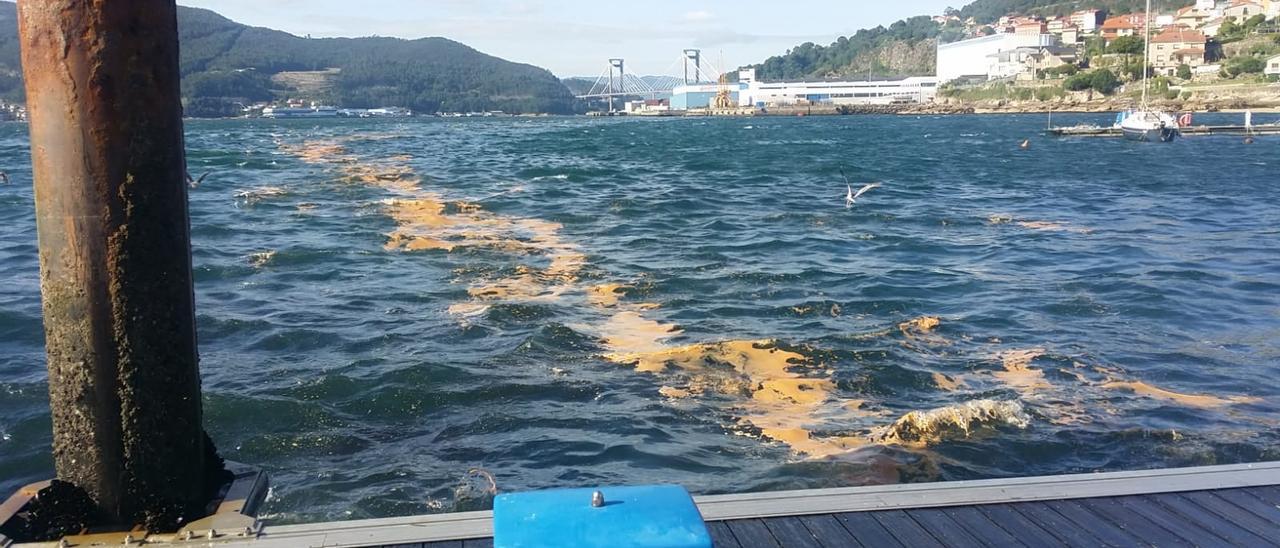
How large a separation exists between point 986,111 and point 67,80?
135m

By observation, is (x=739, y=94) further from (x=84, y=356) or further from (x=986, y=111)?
(x=84, y=356)

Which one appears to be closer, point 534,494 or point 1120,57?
point 534,494

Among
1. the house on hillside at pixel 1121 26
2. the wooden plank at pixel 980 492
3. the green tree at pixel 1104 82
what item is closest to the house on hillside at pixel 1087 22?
the house on hillside at pixel 1121 26

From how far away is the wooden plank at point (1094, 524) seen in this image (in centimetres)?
375

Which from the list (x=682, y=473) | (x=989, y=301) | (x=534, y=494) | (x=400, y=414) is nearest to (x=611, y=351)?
(x=400, y=414)

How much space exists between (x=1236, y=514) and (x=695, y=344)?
6.01 m

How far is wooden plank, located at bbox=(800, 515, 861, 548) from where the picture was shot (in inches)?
145

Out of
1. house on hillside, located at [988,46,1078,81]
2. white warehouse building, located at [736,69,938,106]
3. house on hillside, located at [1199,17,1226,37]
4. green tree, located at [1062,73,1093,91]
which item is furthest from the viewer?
white warehouse building, located at [736,69,938,106]

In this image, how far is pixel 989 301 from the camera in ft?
40.0

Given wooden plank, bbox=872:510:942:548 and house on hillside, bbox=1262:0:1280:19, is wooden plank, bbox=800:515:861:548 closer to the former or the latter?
wooden plank, bbox=872:510:942:548

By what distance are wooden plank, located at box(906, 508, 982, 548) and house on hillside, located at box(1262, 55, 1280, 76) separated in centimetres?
10990

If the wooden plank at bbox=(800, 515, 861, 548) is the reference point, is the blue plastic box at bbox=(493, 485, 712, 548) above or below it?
above

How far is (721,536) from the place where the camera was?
374 centimetres

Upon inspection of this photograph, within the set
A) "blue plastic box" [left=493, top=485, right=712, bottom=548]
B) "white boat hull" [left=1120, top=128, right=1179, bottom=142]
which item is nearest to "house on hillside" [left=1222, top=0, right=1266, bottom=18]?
"white boat hull" [left=1120, top=128, right=1179, bottom=142]
